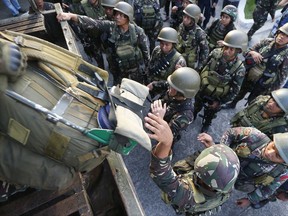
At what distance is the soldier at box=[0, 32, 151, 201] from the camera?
1458mm

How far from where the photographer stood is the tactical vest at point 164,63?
13.4 ft

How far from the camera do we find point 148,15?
212 inches

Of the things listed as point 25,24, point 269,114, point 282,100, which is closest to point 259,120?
point 269,114

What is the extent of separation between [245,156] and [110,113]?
2.20m

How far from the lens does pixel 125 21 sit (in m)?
4.17

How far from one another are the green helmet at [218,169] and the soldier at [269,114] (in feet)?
4.41

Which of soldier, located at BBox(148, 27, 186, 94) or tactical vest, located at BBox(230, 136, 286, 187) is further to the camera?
soldier, located at BBox(148, 27, 186, 94)

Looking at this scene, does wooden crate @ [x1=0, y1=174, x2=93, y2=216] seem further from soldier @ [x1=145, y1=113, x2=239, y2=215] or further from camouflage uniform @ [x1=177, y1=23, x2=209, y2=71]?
camouflage uniform @ [x1=177, y1=23, x2=209, y2=71]

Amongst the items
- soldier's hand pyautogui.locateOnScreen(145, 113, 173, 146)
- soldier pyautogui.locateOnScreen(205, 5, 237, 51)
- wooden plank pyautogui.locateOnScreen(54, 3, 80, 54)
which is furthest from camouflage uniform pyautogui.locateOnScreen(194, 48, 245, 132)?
soldier's hand pyautogui.locateOnScreen(145, 113, 173, 146)

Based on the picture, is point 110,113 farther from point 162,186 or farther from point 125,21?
point 125,21

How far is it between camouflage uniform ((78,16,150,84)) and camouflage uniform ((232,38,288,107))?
2.01m

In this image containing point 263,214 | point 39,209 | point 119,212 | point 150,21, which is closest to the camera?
point 39,209

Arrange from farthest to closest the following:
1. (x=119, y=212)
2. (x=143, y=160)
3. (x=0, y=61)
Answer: (x=143, y=160) → (x=119, y=212) → (x=0, y=61)

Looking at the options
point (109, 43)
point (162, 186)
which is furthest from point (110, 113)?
point (109, 43)
